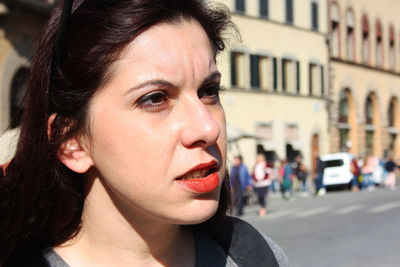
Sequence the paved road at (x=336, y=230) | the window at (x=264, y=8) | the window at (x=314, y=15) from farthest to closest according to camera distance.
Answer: the window at (x=314, y=15) < the window at (x=264, y=8) < the paved road at (x=336, y=230)

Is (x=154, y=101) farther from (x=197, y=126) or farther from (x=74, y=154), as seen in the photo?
(x=74, y=154)

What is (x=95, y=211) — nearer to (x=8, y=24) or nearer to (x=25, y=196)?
(x=25, y=196)

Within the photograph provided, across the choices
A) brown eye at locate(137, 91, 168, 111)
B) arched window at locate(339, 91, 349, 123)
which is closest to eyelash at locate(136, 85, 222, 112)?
brown eye at locate(137, 91, 168, 111)

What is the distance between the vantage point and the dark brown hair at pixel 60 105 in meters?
1.62

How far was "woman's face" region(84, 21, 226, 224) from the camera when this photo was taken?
5.03 ft

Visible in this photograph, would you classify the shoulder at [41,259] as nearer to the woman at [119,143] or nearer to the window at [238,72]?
the woman at [119,143]

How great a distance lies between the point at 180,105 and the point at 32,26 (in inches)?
656

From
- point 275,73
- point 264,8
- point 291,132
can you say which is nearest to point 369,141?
point 291,132

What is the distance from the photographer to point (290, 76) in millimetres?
31391

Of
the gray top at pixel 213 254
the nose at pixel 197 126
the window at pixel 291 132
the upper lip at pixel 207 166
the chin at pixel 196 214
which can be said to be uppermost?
the nose at pixel 197 126

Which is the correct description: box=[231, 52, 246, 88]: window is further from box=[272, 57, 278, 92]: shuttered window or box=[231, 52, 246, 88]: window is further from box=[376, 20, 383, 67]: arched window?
box=[376, 20, 383, 67]: arched window

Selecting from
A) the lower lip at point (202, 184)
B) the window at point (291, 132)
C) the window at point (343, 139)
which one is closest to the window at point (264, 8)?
the window at point (291, 132)

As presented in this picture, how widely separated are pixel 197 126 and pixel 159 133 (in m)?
0.09

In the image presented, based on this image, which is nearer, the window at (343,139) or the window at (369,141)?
the window at (343,139)
